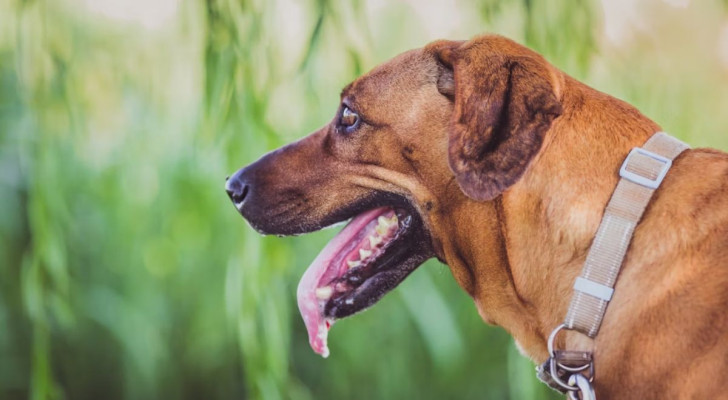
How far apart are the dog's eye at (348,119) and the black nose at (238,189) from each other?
29 centimetres

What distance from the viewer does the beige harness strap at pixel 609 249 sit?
5.47ft

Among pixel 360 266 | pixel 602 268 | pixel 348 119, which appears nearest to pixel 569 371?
pixel 602 268

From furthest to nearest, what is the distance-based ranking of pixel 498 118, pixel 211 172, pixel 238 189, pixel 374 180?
pixel 211 172 → pixel 238 189 → pixel 374 180 → pixel 498 118

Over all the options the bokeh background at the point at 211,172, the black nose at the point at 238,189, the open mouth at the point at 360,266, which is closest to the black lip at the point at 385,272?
the open mouth at the point at 360,266

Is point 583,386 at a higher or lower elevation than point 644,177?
lower

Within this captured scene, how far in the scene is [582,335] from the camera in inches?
68.0

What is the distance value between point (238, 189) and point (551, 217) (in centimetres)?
83

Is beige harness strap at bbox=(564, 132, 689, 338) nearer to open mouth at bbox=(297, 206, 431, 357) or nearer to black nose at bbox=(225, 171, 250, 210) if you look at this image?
open mouth at bbox=(297, 206, 431, 357)

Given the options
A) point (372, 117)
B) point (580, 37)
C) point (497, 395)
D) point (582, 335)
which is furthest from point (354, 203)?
point (497, 395)

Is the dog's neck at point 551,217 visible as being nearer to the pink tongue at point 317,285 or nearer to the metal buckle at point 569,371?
the metal buckle at point 569,371

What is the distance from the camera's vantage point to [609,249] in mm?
1670

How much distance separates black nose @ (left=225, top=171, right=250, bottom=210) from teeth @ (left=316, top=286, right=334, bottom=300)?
29 centimetres

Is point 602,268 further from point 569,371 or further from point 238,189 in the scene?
point 238,189

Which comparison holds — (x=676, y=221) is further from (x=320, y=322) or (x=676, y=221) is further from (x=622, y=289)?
(x=320, y=322)
